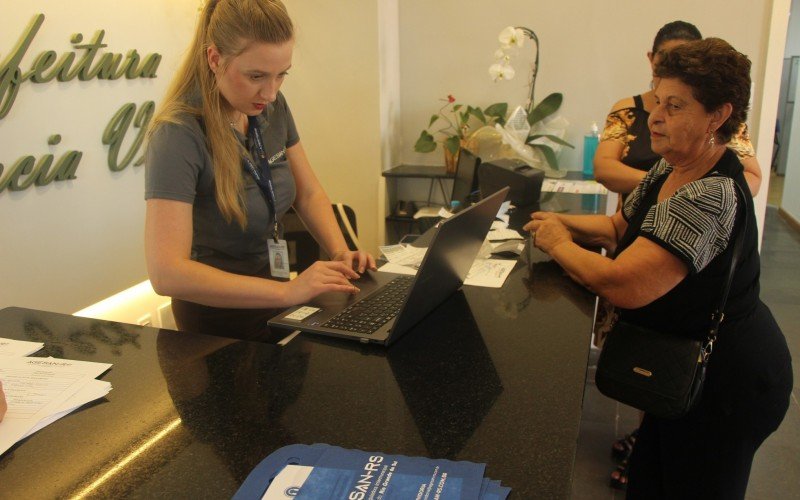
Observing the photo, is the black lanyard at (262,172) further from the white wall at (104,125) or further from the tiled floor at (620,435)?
the white wall at (104,125)

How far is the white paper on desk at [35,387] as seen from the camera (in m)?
1.04

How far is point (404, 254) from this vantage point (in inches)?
78.2

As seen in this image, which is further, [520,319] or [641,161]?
[641,161]

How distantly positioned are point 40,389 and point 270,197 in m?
0.72

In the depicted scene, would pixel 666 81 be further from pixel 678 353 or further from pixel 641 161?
pixel 641 161

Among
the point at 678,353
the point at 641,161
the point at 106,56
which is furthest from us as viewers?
the point at 106,56

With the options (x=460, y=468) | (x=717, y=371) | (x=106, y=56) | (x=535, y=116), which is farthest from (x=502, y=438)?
(x=535, y=116)

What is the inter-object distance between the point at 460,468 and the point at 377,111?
3.13 meters

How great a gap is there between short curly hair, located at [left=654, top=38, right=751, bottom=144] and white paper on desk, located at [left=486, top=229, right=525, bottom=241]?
79 cm

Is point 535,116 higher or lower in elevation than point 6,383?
higher

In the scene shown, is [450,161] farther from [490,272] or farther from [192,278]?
[192,278]

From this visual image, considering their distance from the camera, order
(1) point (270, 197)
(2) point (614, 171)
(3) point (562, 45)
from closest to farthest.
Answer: (1) point (270, 197)
(2) point (614, 171)
(3) point (562, 45)

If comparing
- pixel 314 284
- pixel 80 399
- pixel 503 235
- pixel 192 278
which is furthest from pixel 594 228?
pixel 80 399

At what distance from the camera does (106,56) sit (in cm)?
282
